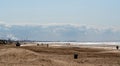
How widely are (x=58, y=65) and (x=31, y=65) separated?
8.36 feet

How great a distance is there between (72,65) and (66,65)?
812mm

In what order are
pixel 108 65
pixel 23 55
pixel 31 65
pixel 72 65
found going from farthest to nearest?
pixel 23 55 → pixel 108 65 → pixel 72 65 → pixel 31 65

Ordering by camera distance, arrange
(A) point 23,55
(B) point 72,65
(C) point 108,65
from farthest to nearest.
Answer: (A) point 23,55
(C) point 108,65
(B) point 72,65

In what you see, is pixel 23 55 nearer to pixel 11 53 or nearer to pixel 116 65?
pixel 11 53

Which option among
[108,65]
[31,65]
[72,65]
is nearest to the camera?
[31,65]

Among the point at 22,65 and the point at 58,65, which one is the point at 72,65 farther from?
the point at 22,65

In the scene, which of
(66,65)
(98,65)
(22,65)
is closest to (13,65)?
(22,65)

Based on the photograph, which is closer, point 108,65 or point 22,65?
point 22,65

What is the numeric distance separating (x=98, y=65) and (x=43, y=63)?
615 cm

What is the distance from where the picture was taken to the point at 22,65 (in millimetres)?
27141

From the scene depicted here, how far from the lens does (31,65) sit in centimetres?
2694

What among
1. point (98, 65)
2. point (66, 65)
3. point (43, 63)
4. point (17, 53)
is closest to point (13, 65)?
point (43, 63)

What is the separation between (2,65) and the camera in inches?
1067

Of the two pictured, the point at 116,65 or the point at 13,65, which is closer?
the point at 13,65
